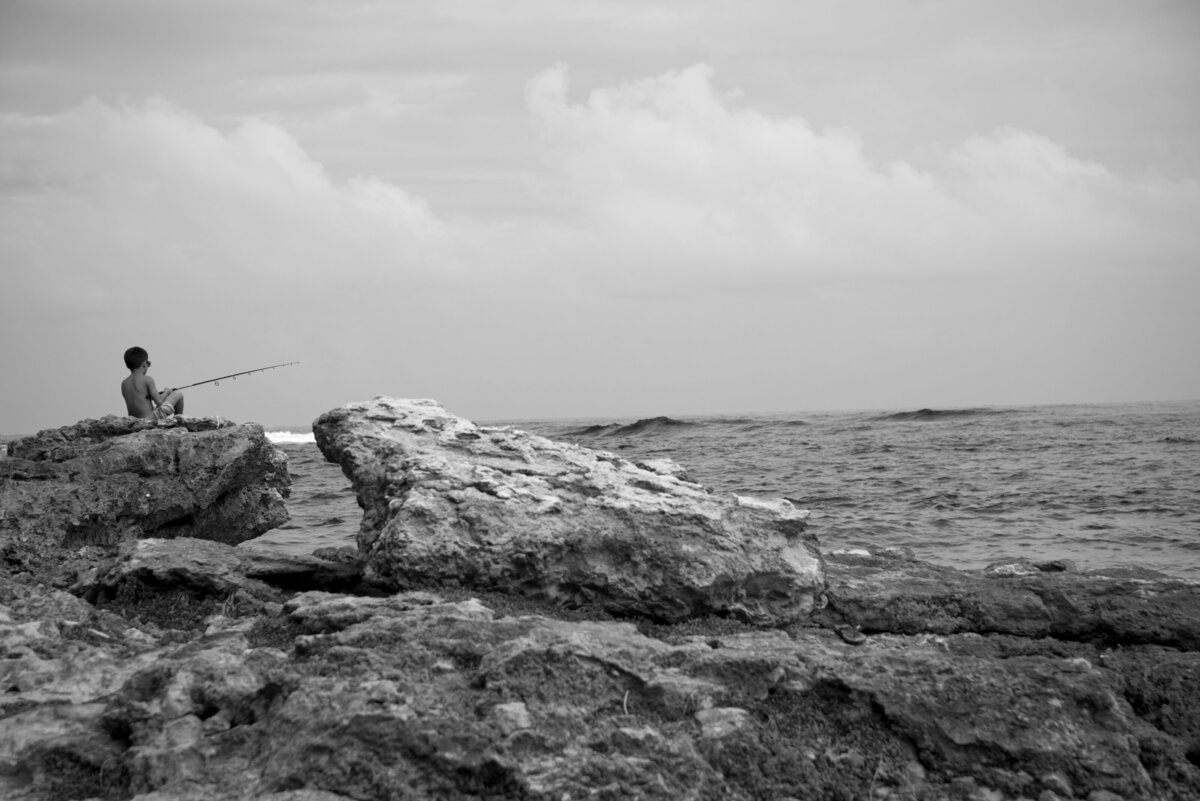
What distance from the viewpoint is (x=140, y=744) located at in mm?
4570

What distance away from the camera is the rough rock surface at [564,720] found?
4367mm

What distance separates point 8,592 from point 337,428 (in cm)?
320

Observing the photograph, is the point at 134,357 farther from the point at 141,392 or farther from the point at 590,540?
the point at 590,540

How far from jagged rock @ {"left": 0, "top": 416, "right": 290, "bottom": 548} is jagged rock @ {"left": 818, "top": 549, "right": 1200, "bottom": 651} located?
6662mm

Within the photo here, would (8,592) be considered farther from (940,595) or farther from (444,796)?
(940,595)

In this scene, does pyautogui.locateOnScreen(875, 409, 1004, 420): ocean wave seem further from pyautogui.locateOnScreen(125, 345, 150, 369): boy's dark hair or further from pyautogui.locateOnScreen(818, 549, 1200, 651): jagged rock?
pyautogui.locateOnScreen(125, 345, 150, 369): boy's dark hair

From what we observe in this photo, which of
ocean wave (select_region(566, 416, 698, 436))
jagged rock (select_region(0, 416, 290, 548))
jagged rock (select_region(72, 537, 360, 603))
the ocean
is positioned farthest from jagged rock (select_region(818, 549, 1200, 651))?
ocean wave (select_region(566, 416, 698, 436))

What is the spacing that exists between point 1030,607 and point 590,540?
3.77 m

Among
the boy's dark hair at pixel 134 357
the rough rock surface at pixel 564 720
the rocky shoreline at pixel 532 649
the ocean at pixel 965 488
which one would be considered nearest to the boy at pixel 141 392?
the boy's dark hair at pixel 134 357

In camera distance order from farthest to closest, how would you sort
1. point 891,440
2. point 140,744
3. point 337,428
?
point 891,440, point 337,428, point 140,744

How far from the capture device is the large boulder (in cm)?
724

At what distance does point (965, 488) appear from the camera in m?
21.1

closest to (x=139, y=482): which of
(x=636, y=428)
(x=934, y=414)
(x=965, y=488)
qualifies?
(x=965, y=488)

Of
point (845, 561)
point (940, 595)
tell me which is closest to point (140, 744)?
point (940, 595)
